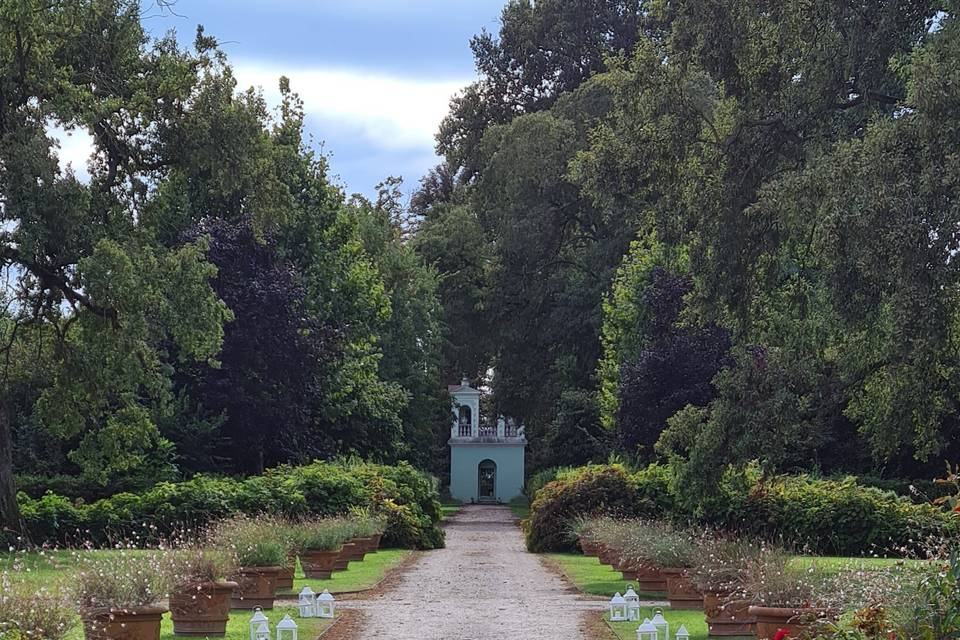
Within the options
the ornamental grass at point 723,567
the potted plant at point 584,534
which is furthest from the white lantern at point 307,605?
the potted plant at point 584,534

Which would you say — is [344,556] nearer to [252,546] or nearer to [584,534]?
[584,534]

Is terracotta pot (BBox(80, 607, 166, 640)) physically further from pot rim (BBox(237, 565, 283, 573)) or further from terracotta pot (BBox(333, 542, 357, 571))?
terracotta pot (BBox(333, 542, 357, 571))

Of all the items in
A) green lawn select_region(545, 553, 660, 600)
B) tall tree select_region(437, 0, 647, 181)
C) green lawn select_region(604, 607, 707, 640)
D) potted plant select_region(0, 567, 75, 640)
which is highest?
tall tree select_region(437, 0, 647, 181)

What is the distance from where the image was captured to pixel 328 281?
145 ft

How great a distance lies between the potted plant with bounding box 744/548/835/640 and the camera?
11.2 m

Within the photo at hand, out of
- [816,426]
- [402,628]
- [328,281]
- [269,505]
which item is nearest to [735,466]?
[816,426]

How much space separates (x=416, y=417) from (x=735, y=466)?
1358 inches

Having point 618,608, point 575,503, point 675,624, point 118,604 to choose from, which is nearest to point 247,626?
point 118,604

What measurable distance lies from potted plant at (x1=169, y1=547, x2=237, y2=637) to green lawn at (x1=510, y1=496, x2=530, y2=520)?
134 ft

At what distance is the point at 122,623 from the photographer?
11.3 metres

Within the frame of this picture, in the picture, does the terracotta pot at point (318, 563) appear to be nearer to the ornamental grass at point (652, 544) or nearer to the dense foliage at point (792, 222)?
the ornamental grass at point (652, 544)

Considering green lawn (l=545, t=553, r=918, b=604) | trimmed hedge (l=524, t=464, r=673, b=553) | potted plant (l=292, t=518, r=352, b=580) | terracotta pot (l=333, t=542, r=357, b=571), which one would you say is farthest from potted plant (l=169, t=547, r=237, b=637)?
trimmed hedge (l=524, t=464, r=673, b=553)

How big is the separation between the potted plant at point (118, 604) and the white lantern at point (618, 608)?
18.7 ft

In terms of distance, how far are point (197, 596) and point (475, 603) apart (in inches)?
213
